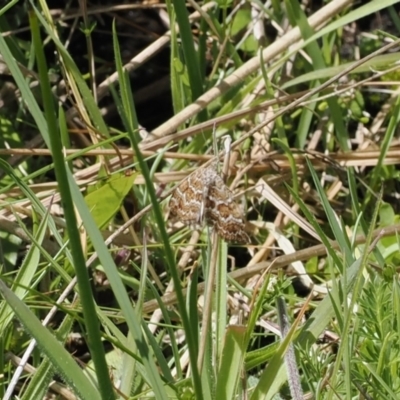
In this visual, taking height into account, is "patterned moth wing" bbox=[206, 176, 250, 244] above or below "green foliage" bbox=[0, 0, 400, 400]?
above

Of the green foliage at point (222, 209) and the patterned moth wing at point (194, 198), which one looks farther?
the green foliage at point (222, 209)

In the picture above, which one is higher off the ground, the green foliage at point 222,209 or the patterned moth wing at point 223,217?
the patterned moth wing at point 223,217

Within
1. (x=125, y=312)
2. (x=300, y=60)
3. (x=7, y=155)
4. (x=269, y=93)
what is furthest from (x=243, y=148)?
(x=125, y=312)

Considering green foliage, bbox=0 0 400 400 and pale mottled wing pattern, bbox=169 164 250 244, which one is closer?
pale mottled wing pattern, bbox=169 164 250 244

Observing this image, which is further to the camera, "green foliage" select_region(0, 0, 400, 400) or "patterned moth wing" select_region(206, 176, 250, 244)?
"green foliage" select_region(0, 0, 400, 400)

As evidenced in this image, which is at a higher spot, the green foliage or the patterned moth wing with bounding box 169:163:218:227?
the patterned moth wing with bounding box 169:163:218:227
